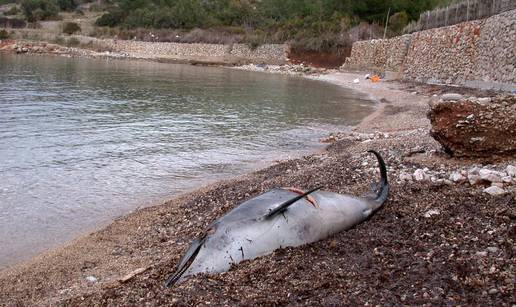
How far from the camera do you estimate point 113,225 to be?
25.0 feet

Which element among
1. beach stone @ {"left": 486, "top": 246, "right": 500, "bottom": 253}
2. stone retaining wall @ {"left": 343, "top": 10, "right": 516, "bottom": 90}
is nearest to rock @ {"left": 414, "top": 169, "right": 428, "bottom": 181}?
beach stone @ {"left": 486, "top": 246, "right": 500, "bottom": 253}

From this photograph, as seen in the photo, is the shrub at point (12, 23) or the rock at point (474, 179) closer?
the rock at point (474, 179)

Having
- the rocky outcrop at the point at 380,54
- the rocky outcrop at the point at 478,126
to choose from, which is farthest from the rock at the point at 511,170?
the rocky outcrop at the point at 380,54

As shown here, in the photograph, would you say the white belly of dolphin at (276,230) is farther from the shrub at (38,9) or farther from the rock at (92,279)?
the shrub at (38,9)

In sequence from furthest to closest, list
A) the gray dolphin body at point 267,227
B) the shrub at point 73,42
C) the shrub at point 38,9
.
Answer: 1. the shrub at point 38,9
2. the shrub at point 73,42
3. the gray dolphin body at point 267,227

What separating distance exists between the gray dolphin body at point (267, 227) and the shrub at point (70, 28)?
80.7 meters

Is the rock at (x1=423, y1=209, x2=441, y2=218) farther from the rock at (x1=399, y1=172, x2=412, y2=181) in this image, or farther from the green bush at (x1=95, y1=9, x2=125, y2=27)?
the green bush at (x1=95, y1=9, x2=125, y2=27)

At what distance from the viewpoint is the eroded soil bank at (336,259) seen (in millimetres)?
3959

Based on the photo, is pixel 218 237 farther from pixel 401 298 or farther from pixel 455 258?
pixel 455 258

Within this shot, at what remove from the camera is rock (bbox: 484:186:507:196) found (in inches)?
219

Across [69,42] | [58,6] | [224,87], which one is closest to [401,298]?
[224,87]

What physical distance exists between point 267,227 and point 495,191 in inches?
103

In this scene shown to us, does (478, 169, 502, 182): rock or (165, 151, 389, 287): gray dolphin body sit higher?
(478, 169, 502, 182): rock

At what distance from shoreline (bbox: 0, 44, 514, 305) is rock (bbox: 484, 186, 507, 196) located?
0.10 metres
